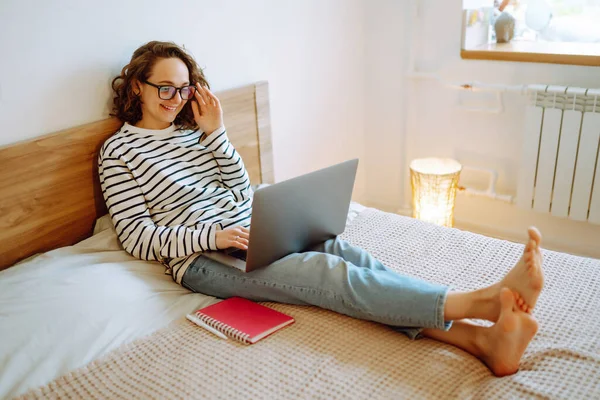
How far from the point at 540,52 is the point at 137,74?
1561 mm

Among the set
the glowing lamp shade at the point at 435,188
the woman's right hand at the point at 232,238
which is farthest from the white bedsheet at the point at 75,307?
the glowing lamp shade at the point at 435,188

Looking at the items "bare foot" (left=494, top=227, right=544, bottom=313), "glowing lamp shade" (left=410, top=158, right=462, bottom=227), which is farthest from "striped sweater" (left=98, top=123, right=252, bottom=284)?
"glowing lamp shade" (left=410, top=158, right=462, bottom=227)

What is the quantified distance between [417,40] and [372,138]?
53cm

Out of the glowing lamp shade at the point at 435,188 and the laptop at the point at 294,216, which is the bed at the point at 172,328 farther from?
the glowing lamp shade at the point at 435,188

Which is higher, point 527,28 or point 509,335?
point 527,28

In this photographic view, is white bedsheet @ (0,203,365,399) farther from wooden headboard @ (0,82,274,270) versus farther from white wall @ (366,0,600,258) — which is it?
white wall @ (366,0,600,258)

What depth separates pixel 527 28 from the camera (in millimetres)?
2600

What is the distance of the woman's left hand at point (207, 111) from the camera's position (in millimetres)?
1814

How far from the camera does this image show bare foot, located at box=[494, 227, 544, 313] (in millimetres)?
1191

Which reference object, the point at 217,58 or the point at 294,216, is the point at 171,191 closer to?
the point at 294,216

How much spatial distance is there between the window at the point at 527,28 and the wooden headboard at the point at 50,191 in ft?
5.14

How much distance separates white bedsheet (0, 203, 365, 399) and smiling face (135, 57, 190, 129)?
0.39 m

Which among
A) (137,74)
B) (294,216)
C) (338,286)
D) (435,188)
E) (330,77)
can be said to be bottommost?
(435,188)

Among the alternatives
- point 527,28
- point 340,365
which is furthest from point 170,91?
point 527,28
